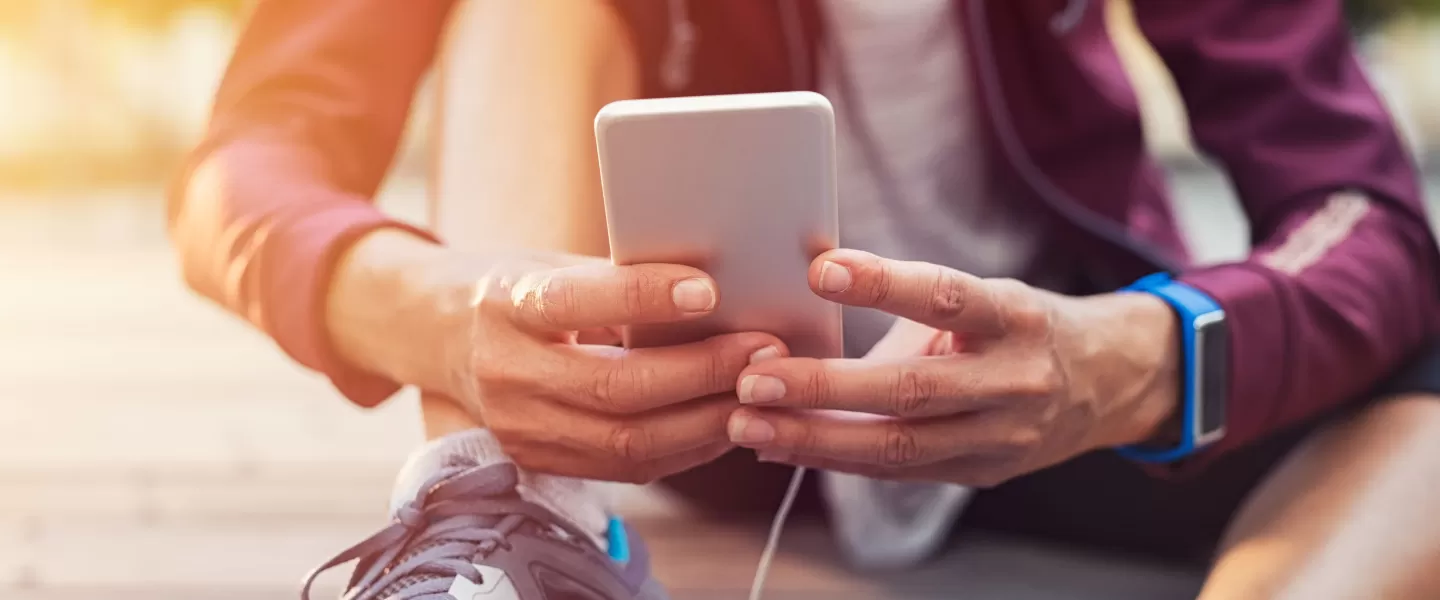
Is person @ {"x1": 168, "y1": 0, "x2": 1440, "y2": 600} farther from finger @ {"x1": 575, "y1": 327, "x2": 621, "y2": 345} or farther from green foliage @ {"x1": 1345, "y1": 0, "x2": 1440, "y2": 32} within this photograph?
green foliage @ {"x1": 1345, "y1": 0, "x2": 1440, "y2": 32}

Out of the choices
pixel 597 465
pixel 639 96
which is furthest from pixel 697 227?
pixel 639 96

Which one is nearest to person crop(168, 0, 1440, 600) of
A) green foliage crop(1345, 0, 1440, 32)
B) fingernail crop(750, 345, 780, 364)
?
fingernail crop(750, 345, 780, 364)

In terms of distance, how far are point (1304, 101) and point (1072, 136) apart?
108 millimetres

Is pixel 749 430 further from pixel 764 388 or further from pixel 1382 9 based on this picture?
pixel 1382 9

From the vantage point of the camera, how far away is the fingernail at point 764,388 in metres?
0.33

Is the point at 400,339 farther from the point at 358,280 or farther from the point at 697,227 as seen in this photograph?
the point at 697,227

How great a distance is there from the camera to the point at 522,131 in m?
0.45

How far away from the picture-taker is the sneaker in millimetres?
540

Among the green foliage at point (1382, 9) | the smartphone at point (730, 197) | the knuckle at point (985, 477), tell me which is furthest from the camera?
the green foliage at point (1382, 9)

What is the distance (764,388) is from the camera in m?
0.33

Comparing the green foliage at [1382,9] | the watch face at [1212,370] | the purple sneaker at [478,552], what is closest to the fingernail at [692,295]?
the purple sneaker at [478,552]

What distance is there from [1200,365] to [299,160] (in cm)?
38

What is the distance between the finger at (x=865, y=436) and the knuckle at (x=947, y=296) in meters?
0.05

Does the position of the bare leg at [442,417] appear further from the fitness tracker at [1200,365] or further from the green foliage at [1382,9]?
the green foliage at [1382,9]
